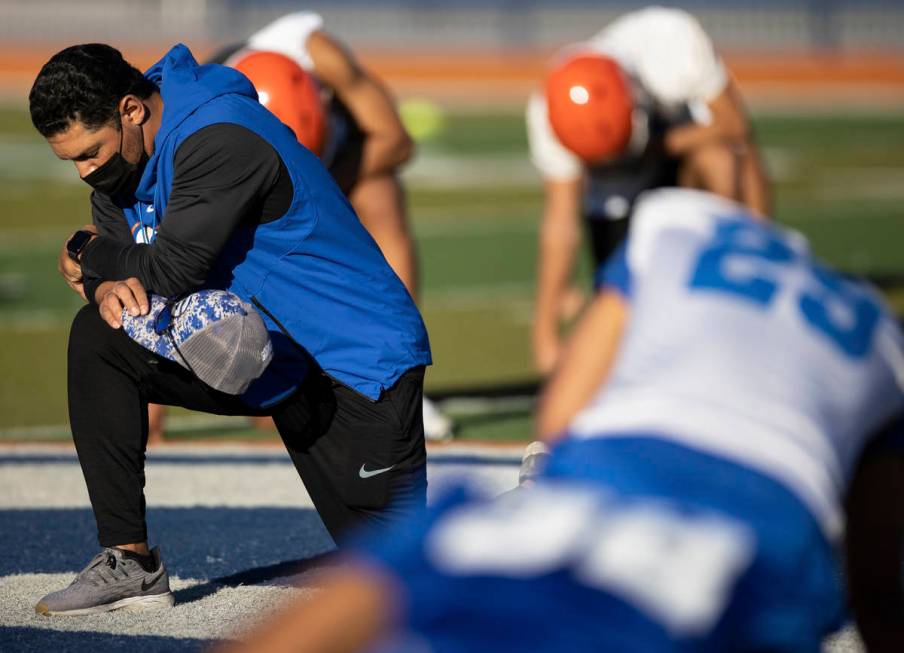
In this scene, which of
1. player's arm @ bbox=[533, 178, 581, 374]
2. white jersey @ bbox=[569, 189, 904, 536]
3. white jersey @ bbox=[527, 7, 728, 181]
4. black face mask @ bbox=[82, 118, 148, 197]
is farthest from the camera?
player's arm @ bbox=[533, 178, 581, 374]

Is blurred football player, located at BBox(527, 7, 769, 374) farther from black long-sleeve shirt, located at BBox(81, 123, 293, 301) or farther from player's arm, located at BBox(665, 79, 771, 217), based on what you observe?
black long-sleeve shirt, located at BBox(81, 123, 293, 301)

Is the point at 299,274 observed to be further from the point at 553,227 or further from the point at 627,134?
the point at 553,227

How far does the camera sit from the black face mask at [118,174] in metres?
4.11

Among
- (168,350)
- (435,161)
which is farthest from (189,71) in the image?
(435,161)

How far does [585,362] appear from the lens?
2562 millimetres

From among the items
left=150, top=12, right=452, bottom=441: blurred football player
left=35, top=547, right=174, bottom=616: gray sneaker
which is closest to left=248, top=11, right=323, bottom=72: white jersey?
left=150, top=12, right=452, bottom=441: blurred football player

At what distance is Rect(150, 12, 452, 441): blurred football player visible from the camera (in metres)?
6.56

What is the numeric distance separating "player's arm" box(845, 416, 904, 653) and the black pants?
1.72m

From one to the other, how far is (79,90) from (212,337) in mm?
788

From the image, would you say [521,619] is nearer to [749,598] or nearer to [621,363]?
[749,598]

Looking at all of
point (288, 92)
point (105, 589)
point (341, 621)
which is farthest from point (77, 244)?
point (341, 621)

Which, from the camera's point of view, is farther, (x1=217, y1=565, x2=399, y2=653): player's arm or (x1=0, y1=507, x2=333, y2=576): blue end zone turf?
(x1=0, y1=507, x2=333, y2=576): blue end zone turf

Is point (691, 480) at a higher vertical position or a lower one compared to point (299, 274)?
higher

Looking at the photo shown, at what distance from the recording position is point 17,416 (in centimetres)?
753
